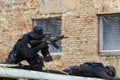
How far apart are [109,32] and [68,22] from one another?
1.25 metres

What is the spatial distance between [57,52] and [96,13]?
1.82 m

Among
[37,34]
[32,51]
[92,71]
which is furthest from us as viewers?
[92,71]

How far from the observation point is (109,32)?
50.7ft

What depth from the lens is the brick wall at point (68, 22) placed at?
1528cm

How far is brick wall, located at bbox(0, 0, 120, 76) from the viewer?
50.1 ft

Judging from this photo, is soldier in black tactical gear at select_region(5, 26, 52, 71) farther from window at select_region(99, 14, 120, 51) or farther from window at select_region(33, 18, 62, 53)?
window at select_region(33, 18, 62, 53)

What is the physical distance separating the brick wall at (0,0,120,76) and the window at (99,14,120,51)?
21cm

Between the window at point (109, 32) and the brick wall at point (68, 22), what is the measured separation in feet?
0.68

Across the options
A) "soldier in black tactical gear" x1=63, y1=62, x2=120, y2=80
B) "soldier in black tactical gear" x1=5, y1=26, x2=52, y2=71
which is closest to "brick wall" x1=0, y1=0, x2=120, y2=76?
"soldier in black tactical gear" x1=63, y1=62, x2=120, y2=80

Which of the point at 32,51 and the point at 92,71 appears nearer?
the point at 32,51

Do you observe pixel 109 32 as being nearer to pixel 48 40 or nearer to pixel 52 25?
pixel 52 25

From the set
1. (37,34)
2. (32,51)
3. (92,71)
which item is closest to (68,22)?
(92,71)

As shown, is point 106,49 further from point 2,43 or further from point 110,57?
point 2,43

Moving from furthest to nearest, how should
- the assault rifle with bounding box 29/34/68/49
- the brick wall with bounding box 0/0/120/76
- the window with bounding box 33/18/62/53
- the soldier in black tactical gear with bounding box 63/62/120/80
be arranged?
the window with bounding box 33/18/62/53
the brick wall with bounding box 0/0/120/76
the soldier in black tactical gear with bounding box 63/62/120/80
the assault rifle with bounding box 29/34/68/49
